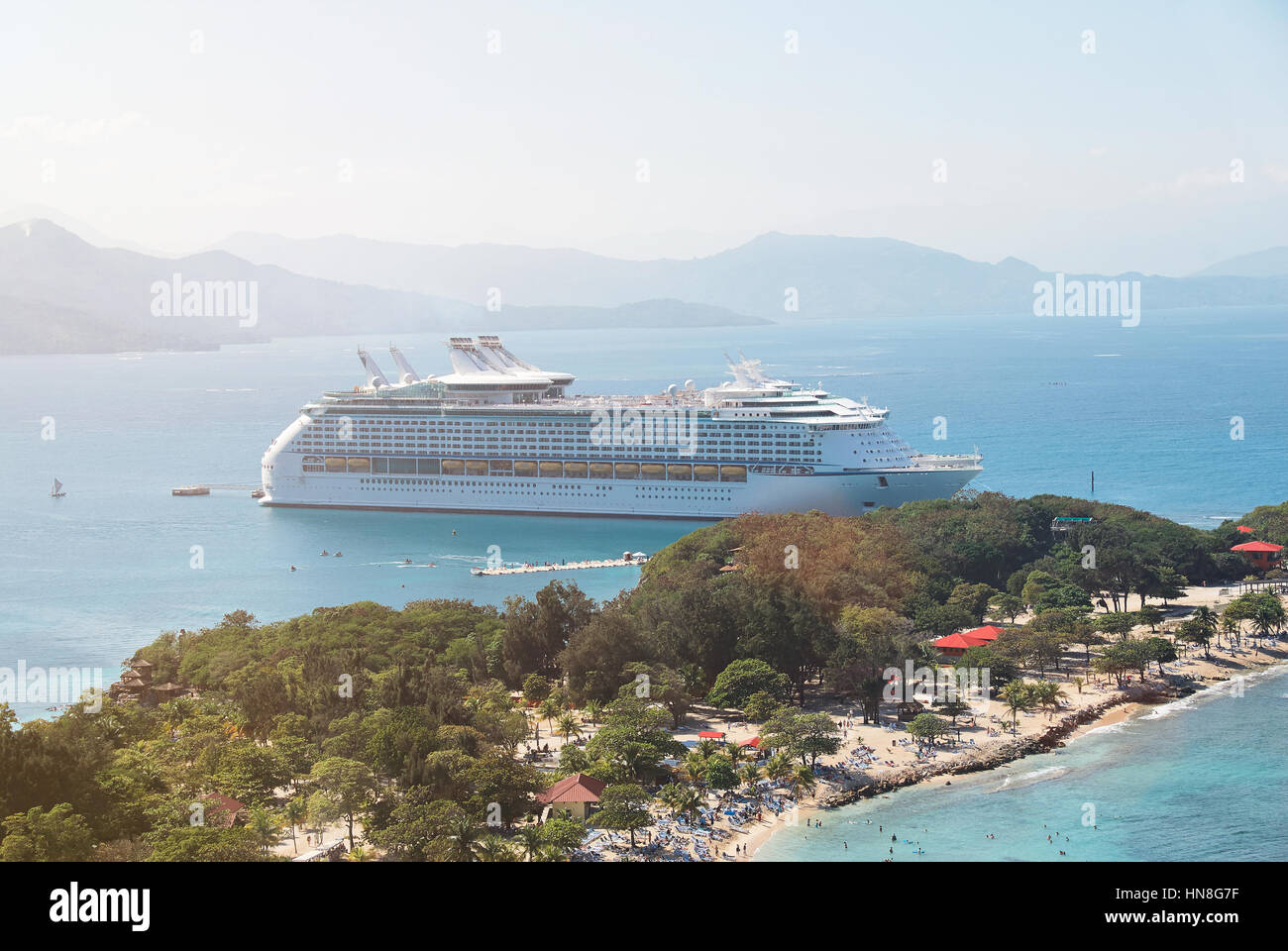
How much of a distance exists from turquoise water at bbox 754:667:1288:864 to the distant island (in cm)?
81

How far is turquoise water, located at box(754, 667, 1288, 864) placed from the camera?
17812 millimetres

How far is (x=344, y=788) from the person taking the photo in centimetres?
1817

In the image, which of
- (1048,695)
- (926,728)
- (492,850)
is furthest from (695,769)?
(1048,695)

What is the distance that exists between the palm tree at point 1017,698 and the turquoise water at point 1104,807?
1355 mm

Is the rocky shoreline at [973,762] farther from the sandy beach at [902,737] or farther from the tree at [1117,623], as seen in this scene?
the tree at [1117,623]

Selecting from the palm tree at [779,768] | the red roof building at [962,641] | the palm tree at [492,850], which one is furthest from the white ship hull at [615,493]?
the palm tree at [492,850]

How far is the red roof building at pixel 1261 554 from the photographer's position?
36.7 metres

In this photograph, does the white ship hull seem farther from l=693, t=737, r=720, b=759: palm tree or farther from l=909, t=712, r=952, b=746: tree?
l=693, t=737, r=720, b=759: palm tree

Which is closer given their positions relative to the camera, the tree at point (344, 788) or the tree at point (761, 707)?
the tree at point (344, 788)

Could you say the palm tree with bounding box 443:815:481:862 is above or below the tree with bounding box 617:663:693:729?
below

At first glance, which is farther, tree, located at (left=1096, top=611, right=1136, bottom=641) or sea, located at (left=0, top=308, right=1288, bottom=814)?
sea, located at (left=0, top=308, right=1288, bottom=814)

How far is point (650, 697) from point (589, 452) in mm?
26698

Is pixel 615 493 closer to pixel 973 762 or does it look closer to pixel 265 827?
pixel 973 762

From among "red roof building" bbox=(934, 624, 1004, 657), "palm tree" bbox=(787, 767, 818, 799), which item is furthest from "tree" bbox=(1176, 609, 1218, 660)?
"palm tree" bbox=(787, 767, 818, 799)
